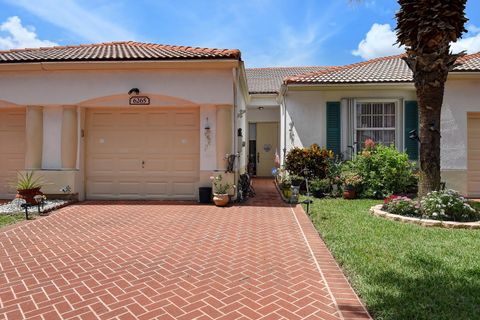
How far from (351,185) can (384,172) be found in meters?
1.12

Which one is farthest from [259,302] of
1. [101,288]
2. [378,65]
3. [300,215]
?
[378,65]

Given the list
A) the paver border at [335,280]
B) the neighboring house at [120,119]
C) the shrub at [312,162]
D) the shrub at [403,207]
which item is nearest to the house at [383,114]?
the shrub at [312,162]

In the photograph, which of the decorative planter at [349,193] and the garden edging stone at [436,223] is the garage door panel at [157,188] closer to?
the decorative planter at [349,193]

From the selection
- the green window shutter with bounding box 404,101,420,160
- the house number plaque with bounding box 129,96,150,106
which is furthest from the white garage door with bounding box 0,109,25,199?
the green window shutter with bounding box 404,101,420,160

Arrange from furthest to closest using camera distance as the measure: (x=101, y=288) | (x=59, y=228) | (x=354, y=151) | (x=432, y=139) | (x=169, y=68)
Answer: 1. (x=354, y=151)
2. (x=169, y=68)
3. (x=432, y=139)
4. (x=59, y=228)
5. (x=101, y=288)

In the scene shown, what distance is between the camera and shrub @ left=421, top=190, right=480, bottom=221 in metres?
7.13

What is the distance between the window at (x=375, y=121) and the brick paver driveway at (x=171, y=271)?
6.11 metres

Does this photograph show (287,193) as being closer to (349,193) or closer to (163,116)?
(349,193)

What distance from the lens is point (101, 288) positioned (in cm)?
392

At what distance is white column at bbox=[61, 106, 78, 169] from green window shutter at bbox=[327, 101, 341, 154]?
8.79 m

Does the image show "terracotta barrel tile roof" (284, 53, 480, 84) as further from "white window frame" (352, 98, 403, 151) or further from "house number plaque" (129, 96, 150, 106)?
"house number plaque" (129, 96, 150, 106)

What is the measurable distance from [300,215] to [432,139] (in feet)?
11.9

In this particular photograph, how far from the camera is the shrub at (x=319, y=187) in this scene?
11203 mm

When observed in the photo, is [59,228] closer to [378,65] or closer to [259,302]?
[259,302]
